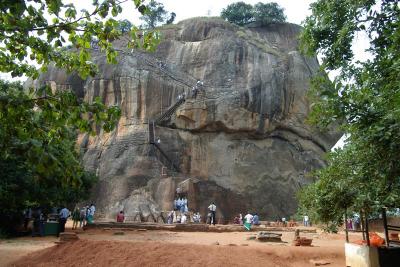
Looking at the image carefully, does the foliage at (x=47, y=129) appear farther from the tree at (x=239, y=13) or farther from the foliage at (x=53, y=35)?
the tree at (x=239, y=13)

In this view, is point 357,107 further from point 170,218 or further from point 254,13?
point 254,13

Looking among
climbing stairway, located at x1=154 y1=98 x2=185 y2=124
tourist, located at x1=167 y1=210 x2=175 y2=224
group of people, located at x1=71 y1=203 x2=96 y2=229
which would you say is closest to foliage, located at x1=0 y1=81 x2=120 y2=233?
group of people, located at x1=71 y1=203 x2=96 y2=229

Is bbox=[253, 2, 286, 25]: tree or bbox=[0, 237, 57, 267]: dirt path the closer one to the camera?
bbox=[0, 237, 57, 267]: dirt path

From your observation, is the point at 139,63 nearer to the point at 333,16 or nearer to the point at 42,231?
the point at 42,231

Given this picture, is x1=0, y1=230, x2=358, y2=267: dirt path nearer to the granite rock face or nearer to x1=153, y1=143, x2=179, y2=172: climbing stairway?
the granite rock face

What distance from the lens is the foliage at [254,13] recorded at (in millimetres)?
42438

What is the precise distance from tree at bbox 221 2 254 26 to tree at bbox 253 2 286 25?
1.51 m

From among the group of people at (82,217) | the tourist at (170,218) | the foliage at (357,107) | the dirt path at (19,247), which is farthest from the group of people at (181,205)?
the foliage at (357,107)

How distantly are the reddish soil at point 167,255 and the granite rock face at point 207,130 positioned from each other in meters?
13.9

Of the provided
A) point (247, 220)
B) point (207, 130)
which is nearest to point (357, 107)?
point (247, 220)

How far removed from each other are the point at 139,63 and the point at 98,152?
805 centimetres

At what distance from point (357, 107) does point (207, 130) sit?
27109 millimetres

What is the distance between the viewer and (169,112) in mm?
32750

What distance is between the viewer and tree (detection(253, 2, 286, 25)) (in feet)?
139
